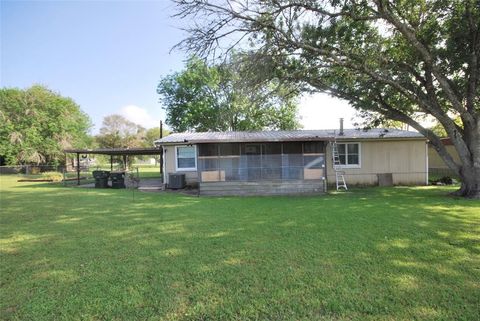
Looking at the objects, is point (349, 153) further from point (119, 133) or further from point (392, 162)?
point (119, 133)

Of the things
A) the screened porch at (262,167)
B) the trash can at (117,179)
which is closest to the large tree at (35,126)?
the trash can at (117,179)

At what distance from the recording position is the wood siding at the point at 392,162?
1475 cm

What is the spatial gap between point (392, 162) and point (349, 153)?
87.1 inches

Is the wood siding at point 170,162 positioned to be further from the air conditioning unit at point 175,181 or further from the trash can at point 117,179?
the trash can at point 117,179

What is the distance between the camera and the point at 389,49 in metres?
11.6

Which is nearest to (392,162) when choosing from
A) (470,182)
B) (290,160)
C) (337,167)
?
(337,167)

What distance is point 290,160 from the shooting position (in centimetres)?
1247

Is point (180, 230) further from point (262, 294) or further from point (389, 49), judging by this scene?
point (389, 49)

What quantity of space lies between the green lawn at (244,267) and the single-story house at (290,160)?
511 cm

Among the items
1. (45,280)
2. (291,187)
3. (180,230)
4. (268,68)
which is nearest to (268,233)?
(180,230)

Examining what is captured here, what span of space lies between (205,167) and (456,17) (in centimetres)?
1084

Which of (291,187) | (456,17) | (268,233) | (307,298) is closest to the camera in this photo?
(307,298)

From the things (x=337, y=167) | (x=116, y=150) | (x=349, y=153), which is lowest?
(x=337, y=167)

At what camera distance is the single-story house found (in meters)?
12.4
